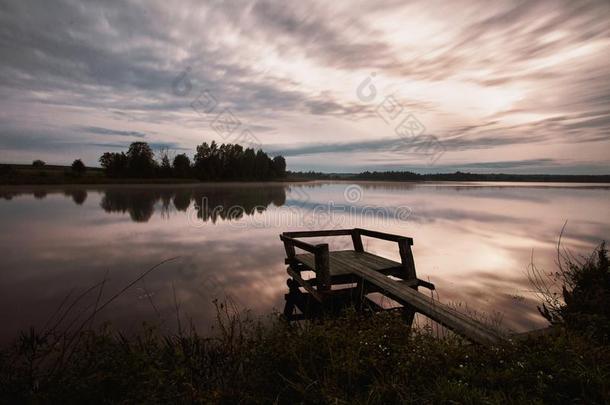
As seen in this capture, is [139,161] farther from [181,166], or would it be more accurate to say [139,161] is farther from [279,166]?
[279,166]

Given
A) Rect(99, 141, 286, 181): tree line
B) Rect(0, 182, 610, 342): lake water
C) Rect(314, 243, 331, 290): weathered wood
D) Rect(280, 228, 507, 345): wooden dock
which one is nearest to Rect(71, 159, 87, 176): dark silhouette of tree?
Rect(99, 141, 286, 181): tree line

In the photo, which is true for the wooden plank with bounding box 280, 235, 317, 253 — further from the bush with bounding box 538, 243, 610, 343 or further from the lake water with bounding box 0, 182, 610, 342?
the bush with bounding box 538, 243, 610, 343

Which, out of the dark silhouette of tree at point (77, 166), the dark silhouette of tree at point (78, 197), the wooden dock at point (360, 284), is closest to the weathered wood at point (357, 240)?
the wooden dock at point (360, 284)

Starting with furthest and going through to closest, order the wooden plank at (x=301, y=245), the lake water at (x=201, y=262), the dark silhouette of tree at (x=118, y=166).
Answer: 1. the dark silhouette of tree at (x=118, y=166)
2. the lake water at (x=201, y=262)
3. the wooden plank at (x=301, y=245)

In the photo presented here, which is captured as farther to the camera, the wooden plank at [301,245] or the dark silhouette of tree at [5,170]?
the dark silhouette of tree at [5,170]

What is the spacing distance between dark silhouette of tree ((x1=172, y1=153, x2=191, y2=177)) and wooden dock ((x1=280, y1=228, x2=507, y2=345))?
301 ft

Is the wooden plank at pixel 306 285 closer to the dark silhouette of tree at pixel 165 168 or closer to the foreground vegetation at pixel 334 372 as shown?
the foreground vegetation at pixel 334 372

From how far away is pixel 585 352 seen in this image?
3473 mm

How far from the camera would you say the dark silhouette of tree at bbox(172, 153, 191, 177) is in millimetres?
92375

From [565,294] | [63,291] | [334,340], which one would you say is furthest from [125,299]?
[565,294]

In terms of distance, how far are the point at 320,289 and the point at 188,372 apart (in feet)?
11.5

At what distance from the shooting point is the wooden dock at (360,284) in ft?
16.4

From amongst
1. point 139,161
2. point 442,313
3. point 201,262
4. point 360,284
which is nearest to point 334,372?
point 442,313

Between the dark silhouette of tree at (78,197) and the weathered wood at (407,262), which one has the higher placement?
the weathered wood at (407,262)
